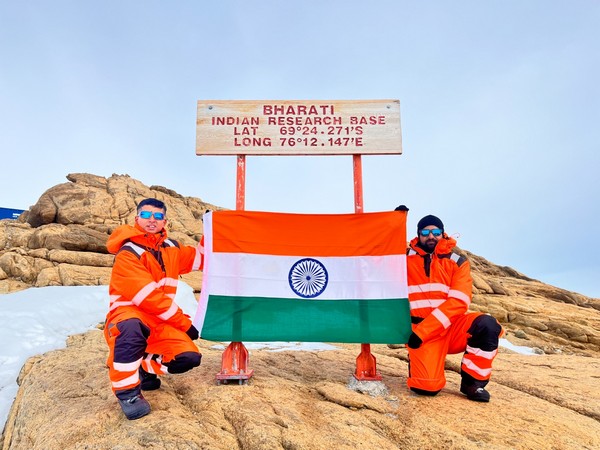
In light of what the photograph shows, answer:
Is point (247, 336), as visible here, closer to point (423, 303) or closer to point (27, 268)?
point (423, 303)

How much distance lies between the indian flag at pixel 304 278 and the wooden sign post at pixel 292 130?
563 millimetres

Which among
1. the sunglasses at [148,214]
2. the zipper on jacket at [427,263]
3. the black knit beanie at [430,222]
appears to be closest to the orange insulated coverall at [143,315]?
the sunglasses at [148,214]

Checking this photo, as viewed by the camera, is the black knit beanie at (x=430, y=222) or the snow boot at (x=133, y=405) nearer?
the snow boot at (x=133, y=405)

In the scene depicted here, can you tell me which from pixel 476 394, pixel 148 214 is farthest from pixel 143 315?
pixel 476 394

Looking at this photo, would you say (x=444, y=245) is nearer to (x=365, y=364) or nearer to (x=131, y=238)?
(x=365, y=364)

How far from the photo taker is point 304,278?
5.48 meters

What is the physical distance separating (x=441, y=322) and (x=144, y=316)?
3.83 metres

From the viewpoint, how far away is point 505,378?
20.7 ft

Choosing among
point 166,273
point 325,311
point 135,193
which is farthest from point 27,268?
point 325,311

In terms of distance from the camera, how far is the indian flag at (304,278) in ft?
17.5

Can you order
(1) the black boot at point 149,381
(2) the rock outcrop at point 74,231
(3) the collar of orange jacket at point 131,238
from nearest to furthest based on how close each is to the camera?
(3) the collar of orange jacket at point 131,238 → (1) the black boot at point 149,381 → (2) the rock outcrop at point 74,231

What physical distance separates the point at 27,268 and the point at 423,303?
20122 mm

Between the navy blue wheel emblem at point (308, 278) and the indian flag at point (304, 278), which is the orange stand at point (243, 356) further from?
the navy blue wheel emblem at point (308, 278)

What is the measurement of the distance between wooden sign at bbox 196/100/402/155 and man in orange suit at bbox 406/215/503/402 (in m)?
1.65
